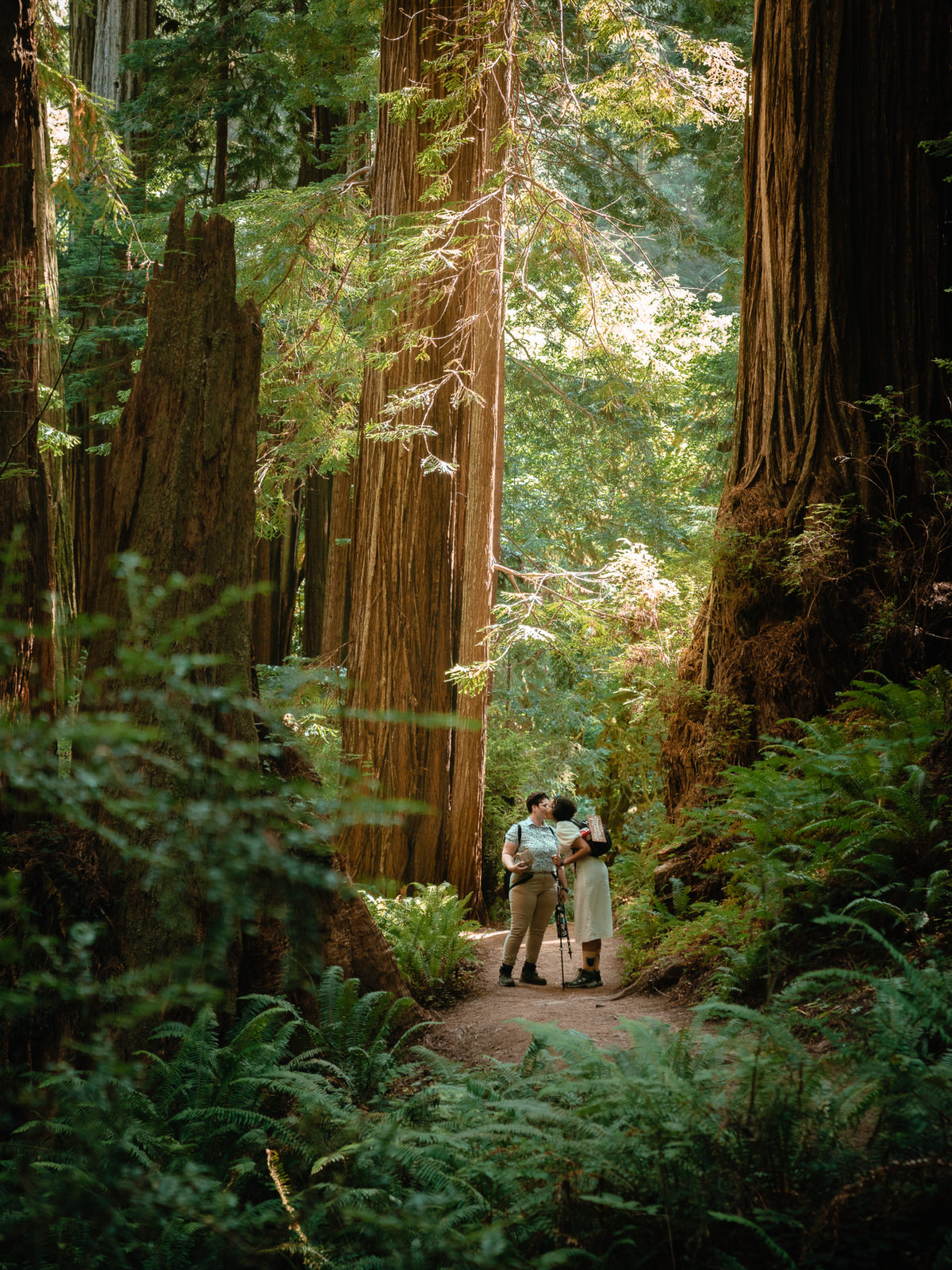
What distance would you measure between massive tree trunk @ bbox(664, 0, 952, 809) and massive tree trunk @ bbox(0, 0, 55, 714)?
5.14 m

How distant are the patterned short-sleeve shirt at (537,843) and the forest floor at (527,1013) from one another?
996mm

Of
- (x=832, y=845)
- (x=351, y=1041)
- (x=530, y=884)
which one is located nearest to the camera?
(x=351, y=1041)

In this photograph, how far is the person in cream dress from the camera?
7.90m

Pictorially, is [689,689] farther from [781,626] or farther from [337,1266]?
[337,1266]

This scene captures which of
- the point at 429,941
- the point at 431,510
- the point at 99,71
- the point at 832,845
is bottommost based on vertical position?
the point at 429,941

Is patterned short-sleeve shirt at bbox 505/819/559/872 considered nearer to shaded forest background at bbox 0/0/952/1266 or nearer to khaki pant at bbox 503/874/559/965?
khaki pant at bbox 503/874/559/965

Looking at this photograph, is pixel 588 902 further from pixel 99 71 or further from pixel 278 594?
pixel 99 71

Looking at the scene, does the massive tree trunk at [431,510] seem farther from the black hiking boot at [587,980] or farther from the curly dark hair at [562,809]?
the black hiking boot at [587,980]

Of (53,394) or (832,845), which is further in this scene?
(832,845)

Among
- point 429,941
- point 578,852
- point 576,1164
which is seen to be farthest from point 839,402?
point 576,1164

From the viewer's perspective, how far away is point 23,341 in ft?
16.0

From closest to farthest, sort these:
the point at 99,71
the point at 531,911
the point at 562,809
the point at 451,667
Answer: the point at 531,911 → the point at 562,809 → the point at 451,667 → the point at 99,71

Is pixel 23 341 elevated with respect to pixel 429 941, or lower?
elevated

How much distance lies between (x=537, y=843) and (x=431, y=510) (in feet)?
14.0
